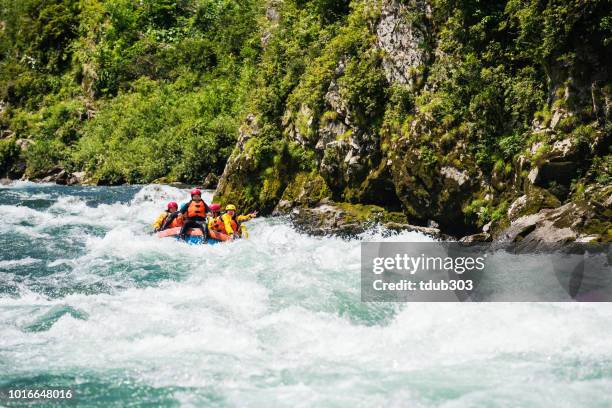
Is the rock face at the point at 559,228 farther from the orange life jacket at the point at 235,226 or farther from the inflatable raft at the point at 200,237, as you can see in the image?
the inflatable raft at the point at 200,237

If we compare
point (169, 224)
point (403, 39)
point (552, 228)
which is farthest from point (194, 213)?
point (552, 228)

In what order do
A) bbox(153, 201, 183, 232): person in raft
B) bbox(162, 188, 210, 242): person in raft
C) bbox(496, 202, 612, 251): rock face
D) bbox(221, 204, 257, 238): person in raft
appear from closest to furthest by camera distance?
bbox(496, 202, 612, 251): rock face < bbox(221, 204, 257, 238): person in raft < bbox(162, 188, 210, 242): person in raft < bbox(153, 201, 183, 232): person in raft

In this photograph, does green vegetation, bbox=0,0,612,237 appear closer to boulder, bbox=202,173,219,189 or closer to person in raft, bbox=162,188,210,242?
boulder, bbox=202,173,219,189

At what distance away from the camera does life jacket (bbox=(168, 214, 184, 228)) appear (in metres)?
14.6

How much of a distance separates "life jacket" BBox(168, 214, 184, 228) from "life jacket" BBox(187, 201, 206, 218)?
247 mm

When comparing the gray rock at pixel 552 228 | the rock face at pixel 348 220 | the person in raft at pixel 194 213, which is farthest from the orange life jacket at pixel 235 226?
the gray rock at pixel 552 228

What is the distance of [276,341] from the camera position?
7531mm

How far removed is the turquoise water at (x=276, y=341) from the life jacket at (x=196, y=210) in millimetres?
3085

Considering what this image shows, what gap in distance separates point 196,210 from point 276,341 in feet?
25.1

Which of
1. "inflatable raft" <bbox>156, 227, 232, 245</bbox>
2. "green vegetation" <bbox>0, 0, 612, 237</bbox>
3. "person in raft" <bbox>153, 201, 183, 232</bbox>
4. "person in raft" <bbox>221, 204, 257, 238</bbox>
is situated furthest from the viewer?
"person in raft" <bbox>153, 201, 183, 232</bbox>

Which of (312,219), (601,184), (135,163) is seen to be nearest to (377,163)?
(312,219)

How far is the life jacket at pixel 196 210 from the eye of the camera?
1463 cm

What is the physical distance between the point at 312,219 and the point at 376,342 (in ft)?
22.7

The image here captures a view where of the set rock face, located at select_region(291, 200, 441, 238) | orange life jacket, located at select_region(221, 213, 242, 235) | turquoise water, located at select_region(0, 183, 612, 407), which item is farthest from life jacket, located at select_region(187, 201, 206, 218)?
turquoise water, located at select_region(0, 183, 612, 407)
